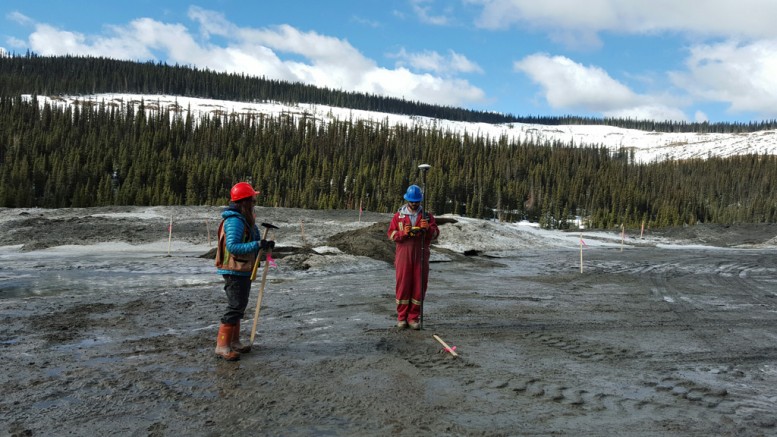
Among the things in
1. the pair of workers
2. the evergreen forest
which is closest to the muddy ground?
the pair of workers

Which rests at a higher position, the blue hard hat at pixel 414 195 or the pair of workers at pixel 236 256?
the blue hard hat at pixel 414 195

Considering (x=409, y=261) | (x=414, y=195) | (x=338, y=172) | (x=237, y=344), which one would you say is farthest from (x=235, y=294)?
(x=338, y=172)

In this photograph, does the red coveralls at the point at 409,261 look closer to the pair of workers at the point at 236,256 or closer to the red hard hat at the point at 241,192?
the pair of workers at the point at 236,256

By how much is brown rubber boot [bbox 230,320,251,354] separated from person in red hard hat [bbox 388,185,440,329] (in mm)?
2564

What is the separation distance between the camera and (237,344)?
682 centimetres

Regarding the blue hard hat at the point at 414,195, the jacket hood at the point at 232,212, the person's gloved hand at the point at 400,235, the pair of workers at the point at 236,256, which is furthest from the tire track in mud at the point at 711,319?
the jacket hood at the point at 232,212

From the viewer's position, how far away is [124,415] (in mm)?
4777

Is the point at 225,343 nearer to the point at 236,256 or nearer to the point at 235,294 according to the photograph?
the point at 235,294

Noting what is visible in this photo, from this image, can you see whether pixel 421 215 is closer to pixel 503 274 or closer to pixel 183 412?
pixel 183 412

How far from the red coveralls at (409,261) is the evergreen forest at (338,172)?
48399 millimetres

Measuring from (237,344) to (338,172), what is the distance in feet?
272

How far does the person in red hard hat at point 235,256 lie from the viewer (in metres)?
6.36

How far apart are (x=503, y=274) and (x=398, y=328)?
11.0 meters

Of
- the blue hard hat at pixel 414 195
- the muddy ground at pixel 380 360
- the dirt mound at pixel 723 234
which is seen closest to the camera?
the muddy ground at pixel 380 360
